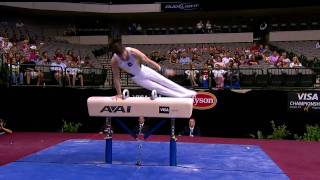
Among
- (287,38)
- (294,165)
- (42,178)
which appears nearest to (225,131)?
(294,165)

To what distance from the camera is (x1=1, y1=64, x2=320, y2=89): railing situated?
12.4 m

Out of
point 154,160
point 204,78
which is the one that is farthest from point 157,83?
point 204,78

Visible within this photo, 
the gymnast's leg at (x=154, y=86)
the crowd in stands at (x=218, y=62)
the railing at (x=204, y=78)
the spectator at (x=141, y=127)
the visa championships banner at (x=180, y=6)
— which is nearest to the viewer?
the gymnast's leg at (x=154, y=86)

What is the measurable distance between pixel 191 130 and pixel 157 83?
17.5 feet

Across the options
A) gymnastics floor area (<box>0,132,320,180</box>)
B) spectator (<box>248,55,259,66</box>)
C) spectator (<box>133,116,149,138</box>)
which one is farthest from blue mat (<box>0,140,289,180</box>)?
spectator (<box>248,55,259,66</box>)

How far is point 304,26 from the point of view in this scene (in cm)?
2383

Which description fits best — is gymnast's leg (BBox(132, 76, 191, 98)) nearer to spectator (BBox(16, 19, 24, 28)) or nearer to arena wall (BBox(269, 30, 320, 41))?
arena wall (BBox(269, 30, 320, 41))

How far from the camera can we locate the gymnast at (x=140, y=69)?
7.13 meters

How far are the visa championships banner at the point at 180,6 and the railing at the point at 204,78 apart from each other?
11.0 meters

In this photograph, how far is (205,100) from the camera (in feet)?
40.3

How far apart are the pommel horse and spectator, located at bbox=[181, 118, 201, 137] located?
501 cm

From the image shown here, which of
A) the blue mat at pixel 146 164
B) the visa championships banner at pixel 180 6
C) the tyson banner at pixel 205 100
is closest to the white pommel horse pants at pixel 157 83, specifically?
the blue mat at pixel 146 164

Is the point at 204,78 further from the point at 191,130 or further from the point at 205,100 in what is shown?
the point at 191,130

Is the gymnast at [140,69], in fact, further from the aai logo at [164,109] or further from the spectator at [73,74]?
the spectator at [73,74]
